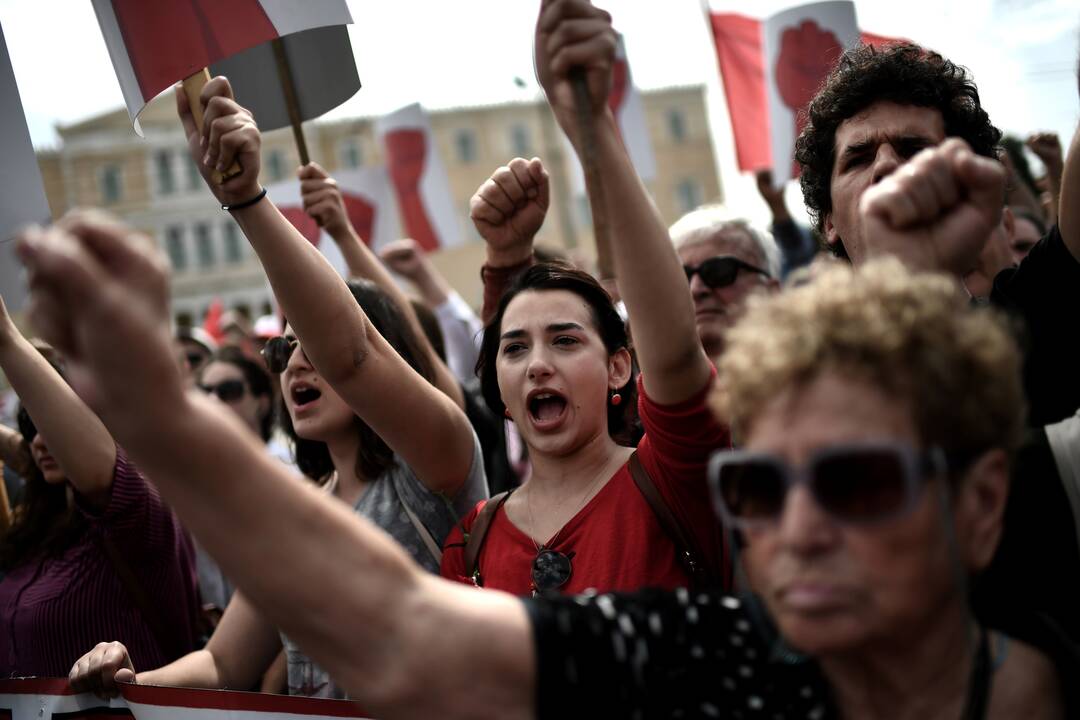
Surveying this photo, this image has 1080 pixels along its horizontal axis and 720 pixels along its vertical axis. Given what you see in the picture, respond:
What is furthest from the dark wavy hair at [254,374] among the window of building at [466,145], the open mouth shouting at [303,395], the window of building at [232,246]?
the window of building at [232,246]

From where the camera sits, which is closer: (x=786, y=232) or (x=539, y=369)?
(x=539, y=369)

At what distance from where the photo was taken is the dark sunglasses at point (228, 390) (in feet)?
17.5

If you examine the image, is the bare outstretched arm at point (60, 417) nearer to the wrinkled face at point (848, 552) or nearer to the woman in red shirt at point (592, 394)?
the woman in red shirt at point (592, 394)

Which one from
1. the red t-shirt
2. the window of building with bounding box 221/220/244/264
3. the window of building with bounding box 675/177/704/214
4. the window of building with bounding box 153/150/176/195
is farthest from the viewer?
the window of building with bounding box 675/177/704/214

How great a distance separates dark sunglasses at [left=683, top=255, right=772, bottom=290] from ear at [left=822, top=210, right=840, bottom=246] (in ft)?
3.57

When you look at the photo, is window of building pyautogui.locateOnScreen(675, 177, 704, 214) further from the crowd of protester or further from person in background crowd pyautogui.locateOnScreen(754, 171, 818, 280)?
the crowd of protester

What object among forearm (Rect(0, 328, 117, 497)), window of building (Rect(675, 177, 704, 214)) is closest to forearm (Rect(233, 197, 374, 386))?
forearm (Rect(0, 328, 117, 497))

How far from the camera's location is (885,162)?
2252 mm

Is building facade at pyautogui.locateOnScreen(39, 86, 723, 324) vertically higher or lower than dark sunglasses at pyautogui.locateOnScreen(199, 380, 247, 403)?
higher

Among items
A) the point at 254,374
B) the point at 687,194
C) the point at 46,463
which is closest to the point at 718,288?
the point at 46,463

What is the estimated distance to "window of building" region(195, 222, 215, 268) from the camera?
186ft

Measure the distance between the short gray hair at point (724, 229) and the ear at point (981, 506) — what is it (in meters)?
2.48

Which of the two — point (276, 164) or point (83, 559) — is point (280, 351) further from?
point (276, 164)

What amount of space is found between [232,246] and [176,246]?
2795mm
